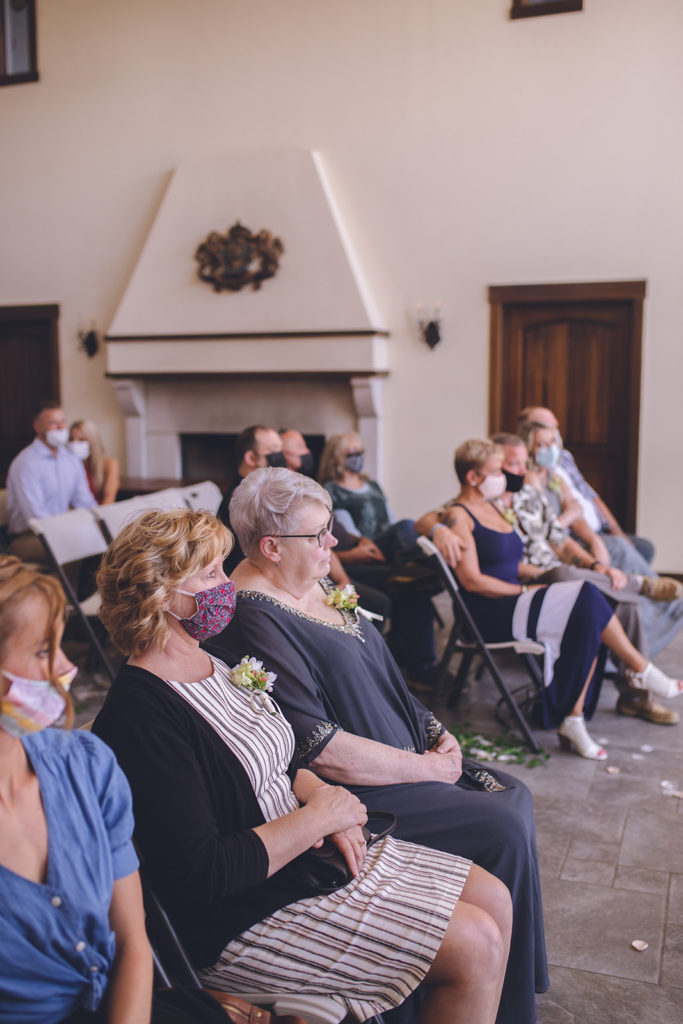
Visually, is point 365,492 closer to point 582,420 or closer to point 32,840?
point 582,420

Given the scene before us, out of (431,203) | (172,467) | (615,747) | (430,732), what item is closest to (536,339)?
(431,203)

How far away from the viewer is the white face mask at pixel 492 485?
12.8 ft

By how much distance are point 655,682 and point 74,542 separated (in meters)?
2.64

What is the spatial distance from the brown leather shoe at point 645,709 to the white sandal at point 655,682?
0.09m

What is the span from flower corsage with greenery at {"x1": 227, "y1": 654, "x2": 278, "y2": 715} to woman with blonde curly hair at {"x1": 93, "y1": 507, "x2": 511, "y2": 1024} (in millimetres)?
75

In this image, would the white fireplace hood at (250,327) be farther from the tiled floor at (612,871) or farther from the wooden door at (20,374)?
the tiled floor at (612,871)

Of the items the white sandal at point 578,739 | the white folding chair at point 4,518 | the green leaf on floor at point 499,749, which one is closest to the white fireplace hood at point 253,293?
the white folding chair at point 4,518

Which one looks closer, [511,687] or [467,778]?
[467,778]

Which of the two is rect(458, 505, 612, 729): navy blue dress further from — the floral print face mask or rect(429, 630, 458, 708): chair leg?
the floral print face mask

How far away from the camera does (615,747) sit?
12.5 ft

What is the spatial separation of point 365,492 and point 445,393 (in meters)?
2.31

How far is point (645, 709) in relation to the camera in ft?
13.5

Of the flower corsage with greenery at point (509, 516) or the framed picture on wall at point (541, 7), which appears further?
the framed picture on wall at point (541, 7)

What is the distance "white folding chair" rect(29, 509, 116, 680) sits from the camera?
4168mm
